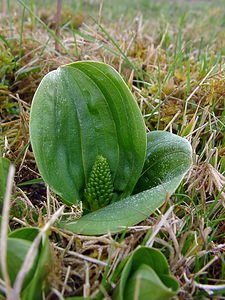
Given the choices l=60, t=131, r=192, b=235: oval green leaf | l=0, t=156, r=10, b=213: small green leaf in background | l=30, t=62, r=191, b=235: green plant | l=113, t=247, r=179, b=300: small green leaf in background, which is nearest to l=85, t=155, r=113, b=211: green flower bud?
l=30, t=62, r=191, b=235: green plant

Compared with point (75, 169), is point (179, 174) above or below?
above

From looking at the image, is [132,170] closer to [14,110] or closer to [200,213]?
[200,213]

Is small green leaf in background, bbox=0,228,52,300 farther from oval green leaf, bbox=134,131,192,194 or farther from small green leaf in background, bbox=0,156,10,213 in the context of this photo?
oval green leaf, bbox=134,131,192,194

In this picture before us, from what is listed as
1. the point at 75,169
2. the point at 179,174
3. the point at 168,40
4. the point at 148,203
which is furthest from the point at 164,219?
the point at 168,40

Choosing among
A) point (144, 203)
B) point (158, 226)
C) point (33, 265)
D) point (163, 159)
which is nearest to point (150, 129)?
point (163, 159)

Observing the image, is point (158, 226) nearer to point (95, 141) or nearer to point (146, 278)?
point (146, 278)

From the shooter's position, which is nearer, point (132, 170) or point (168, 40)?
point (132, 170)

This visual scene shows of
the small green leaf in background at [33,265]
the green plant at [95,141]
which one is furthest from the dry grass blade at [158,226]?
the small green leaf in background at [33,265]
